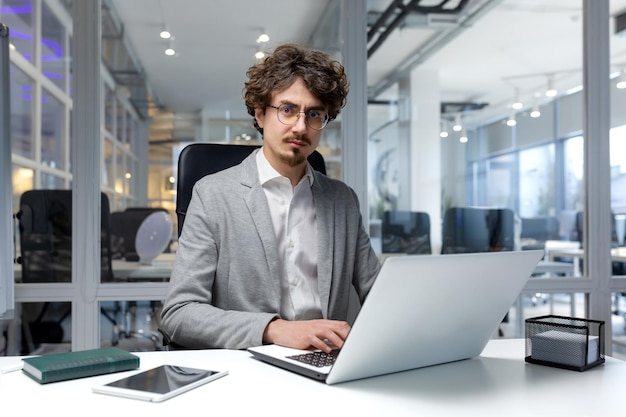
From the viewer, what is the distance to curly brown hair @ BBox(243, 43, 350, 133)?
63.6 inches

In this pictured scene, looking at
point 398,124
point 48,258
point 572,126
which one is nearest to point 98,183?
point 48,258

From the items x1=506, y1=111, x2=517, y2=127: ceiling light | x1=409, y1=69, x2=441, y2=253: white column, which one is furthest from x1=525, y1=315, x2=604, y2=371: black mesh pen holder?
x1=506, y1=111, x2=517, y2=127: ceiling light

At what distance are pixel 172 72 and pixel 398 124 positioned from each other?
42.1 inches

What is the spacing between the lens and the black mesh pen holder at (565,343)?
1076 mm

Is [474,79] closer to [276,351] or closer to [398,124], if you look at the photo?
[398,124]

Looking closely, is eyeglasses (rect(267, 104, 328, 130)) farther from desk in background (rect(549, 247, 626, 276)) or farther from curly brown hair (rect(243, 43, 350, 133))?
desk in background (rect(549, 247, 626, 276))

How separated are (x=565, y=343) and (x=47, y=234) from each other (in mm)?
2206

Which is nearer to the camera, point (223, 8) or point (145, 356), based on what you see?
point (145, 356)

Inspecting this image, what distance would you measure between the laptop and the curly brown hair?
75 cm

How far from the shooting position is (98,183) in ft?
8.60

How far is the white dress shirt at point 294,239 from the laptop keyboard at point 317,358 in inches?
20.3

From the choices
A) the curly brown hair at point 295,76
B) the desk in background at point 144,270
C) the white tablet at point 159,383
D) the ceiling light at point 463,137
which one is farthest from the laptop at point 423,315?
the ceiling light at point 463,137

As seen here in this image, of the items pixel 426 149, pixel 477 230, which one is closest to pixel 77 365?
pixel 426 149

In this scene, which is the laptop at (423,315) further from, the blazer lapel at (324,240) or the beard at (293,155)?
the beard at (293,155)
